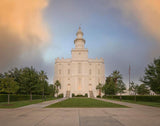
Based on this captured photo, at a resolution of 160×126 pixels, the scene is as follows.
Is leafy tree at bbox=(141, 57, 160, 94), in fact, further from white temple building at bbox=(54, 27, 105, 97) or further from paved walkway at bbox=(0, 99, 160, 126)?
white temple building at bbox=(54, 27, 105, 97)

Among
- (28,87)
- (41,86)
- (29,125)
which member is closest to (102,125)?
(29,125)

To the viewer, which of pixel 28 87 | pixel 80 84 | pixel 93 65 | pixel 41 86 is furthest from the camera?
pixel 93 65

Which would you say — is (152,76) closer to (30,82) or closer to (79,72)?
(30,82)

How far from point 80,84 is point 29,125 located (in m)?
69.7

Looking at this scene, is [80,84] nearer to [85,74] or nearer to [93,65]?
[85,74]

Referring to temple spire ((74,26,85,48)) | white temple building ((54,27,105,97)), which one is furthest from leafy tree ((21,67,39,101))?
temple spire ((74,26,85,48))

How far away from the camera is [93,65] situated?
82562 millimetres

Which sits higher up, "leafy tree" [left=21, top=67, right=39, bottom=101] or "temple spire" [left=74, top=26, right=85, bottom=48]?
"temple spire" [left=74, top=26, right=85, bottom=48]

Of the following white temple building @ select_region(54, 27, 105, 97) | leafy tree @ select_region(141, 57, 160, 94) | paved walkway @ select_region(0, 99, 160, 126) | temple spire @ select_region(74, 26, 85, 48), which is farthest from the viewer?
temple spire @ select_region(74, 26, 85, 48)

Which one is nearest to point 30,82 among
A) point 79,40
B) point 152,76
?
point 152,76

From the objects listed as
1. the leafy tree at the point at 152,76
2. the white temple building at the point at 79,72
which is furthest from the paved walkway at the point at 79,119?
the white temple building at the point at 79,72

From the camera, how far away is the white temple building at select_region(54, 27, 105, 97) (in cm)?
7594

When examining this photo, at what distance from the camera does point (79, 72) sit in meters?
77.9

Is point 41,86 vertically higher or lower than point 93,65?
lower
